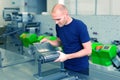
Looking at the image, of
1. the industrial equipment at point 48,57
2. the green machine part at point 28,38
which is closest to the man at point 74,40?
the industrial equipment at point 48,57

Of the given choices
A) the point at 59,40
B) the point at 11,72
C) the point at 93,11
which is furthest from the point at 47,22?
the point at 11,72

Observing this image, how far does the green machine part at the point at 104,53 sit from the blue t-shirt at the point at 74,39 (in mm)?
1258

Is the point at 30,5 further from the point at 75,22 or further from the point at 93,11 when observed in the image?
the point at 75,22

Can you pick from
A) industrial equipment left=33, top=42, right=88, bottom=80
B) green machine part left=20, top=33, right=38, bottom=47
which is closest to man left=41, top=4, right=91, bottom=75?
industrial equipment left=33, top=42, right=88, bottom=80

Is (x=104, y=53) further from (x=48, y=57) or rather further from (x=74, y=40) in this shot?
(x=48, y=57)

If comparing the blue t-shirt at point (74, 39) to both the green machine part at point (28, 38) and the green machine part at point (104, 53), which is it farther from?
the green machine part at point (28, 38)

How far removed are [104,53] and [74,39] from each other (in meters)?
1.41

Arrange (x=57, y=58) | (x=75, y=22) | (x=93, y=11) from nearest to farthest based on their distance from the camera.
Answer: (x=57, y=58), (x=75, y=22), (x=93, y=11)

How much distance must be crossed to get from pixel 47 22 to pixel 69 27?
9.86ft

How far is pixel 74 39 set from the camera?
163cm

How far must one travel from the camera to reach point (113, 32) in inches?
125

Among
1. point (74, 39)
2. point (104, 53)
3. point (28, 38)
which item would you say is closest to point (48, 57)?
point (74, 39)

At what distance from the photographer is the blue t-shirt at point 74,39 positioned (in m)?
1.58

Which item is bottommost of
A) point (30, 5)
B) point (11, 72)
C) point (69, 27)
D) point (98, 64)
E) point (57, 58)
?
point (98, 64)
